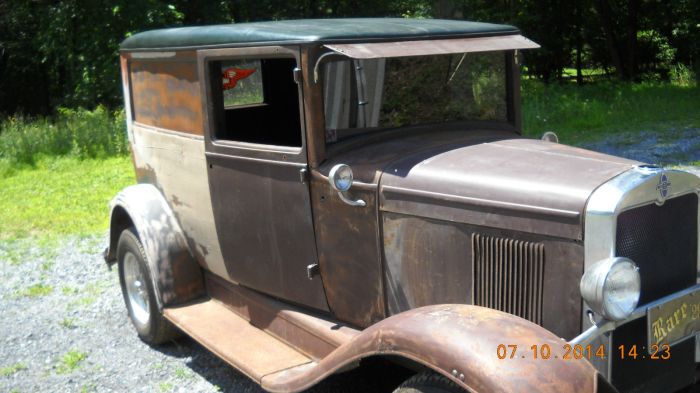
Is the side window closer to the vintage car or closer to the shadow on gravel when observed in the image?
the vintage car

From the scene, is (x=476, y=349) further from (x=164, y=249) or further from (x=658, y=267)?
(x=164, y=249)

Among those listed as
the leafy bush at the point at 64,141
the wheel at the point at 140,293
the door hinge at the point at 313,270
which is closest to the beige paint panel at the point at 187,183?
the wheel at the point at 140,293

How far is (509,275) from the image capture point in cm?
287

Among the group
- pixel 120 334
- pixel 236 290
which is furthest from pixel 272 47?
pixel 120 334

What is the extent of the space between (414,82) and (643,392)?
1684 mm

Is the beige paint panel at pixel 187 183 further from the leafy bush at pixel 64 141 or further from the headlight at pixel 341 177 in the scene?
the leafy bush at pixel 64 141

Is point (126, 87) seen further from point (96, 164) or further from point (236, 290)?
point (96, 164)

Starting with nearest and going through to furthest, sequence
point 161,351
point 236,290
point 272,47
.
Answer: point 272,47 → point 236,290 → point 161,351

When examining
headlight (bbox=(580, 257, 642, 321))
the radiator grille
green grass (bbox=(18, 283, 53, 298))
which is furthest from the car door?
green grass (bbox=(18, 283, 53, 298))

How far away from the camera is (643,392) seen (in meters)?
2.84

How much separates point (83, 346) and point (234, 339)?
145 centimetres

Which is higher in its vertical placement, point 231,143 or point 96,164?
point 231,143

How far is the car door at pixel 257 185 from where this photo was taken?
345cm

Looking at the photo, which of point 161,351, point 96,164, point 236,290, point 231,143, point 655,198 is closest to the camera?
point 655,198
